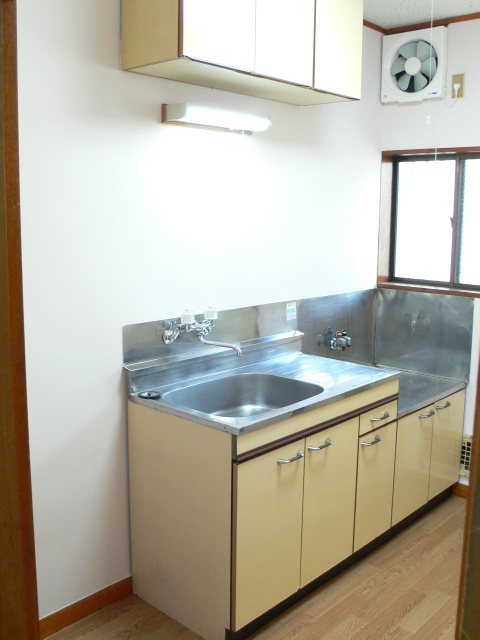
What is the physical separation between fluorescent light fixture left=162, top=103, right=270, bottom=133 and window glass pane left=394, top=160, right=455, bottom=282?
1.59 metres

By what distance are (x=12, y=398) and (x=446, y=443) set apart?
2.91m

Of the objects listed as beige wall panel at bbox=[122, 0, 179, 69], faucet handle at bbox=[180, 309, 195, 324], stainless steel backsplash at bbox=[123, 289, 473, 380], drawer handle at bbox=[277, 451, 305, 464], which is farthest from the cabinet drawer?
beige wall panel at bbox=[122, 0, 179, 69]

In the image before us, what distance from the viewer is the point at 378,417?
3.10 meters

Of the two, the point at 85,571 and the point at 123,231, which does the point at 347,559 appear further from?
the point at 123,231

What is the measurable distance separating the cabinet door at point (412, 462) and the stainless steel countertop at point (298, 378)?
37 cm

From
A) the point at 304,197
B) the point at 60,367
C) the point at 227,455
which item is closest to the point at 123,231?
the point at 60,367

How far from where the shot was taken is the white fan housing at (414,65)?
12.1 ft

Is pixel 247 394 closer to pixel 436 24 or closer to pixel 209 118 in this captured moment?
pixel 209 118

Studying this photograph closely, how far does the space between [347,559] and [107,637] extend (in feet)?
3.76

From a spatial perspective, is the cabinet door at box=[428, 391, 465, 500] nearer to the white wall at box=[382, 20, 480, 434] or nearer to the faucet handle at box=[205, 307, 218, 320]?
the white wall at box=[382, 20, 480, 434]

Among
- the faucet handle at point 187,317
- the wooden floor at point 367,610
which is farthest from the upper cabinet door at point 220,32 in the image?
the wooden floor at point 367,610

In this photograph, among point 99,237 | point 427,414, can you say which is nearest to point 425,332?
point 427,414

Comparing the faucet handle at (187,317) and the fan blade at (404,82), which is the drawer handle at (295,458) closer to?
the faucet handle at (187,317)

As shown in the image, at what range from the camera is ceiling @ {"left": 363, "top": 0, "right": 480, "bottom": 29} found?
3391 mm
